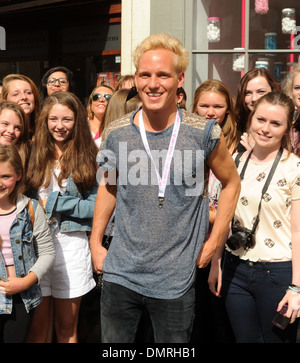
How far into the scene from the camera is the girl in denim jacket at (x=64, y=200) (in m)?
3.46

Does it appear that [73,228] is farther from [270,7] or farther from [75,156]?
[270,7]

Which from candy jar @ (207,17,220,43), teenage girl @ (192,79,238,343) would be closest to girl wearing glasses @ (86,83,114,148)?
teenage girl @ (192,79,238,343)

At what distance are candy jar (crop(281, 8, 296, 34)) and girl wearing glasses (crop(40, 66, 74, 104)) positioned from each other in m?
2.75

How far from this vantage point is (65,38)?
7.95 m

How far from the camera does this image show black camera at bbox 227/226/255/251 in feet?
9.43

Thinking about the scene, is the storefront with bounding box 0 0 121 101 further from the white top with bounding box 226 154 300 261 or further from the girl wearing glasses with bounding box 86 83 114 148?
the white top with bounding box 226 154 300 261

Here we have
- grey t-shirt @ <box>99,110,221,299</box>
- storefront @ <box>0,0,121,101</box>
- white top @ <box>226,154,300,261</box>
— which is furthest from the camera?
storefront @ <box>0,0,121,101</box>

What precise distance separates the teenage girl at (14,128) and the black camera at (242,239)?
159 cm

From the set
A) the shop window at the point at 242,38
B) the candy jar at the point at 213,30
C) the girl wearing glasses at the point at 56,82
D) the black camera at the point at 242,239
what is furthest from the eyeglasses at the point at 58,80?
the black camera at the point at 242,239

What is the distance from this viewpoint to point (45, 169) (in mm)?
3527

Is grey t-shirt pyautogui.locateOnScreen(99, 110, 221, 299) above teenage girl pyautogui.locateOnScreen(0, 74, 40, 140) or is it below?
below

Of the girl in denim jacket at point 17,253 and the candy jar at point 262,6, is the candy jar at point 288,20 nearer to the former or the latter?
the candy jar at point 262,6

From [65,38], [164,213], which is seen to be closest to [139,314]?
[164,213]
